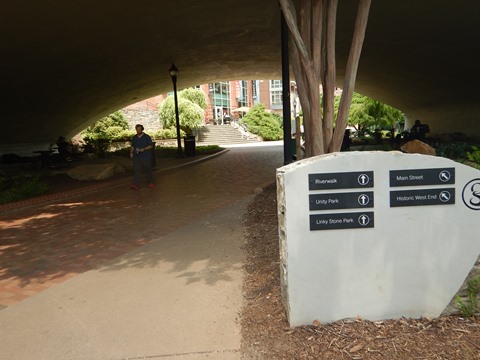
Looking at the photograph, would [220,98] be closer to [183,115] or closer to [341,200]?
[183,115]

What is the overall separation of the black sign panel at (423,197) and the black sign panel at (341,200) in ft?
0.68

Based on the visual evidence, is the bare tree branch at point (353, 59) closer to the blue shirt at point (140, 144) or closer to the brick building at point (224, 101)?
the blue shirt at point (140, 144)

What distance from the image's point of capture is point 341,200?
3.13 meters

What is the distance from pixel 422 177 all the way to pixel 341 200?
2.28 feet

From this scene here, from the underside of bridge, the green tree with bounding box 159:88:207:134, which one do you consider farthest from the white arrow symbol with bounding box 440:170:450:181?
the green tree with bounding box 159:88:207:134

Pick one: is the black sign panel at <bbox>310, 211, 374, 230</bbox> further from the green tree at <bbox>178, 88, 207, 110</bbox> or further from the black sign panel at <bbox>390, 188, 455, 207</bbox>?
the green tree at <bbox>178, 88, 207, 110</bbox>

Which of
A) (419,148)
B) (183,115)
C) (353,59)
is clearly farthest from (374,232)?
(183,115)

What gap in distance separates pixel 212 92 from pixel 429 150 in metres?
53.1

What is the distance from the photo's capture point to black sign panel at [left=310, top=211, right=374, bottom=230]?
3.11m

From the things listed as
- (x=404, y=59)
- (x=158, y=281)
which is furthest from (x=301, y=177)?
(x=404, y=59)

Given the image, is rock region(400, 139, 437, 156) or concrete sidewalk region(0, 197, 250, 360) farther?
rock region(400, 139, 437, 156)

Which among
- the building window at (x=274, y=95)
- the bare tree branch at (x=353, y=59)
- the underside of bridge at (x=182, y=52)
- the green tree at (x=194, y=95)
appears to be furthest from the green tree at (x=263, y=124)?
the bare tree branch at (x=353, y=59)

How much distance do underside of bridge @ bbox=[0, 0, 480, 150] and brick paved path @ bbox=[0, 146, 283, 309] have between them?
229 inches

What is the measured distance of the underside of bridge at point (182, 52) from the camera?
12.4m
